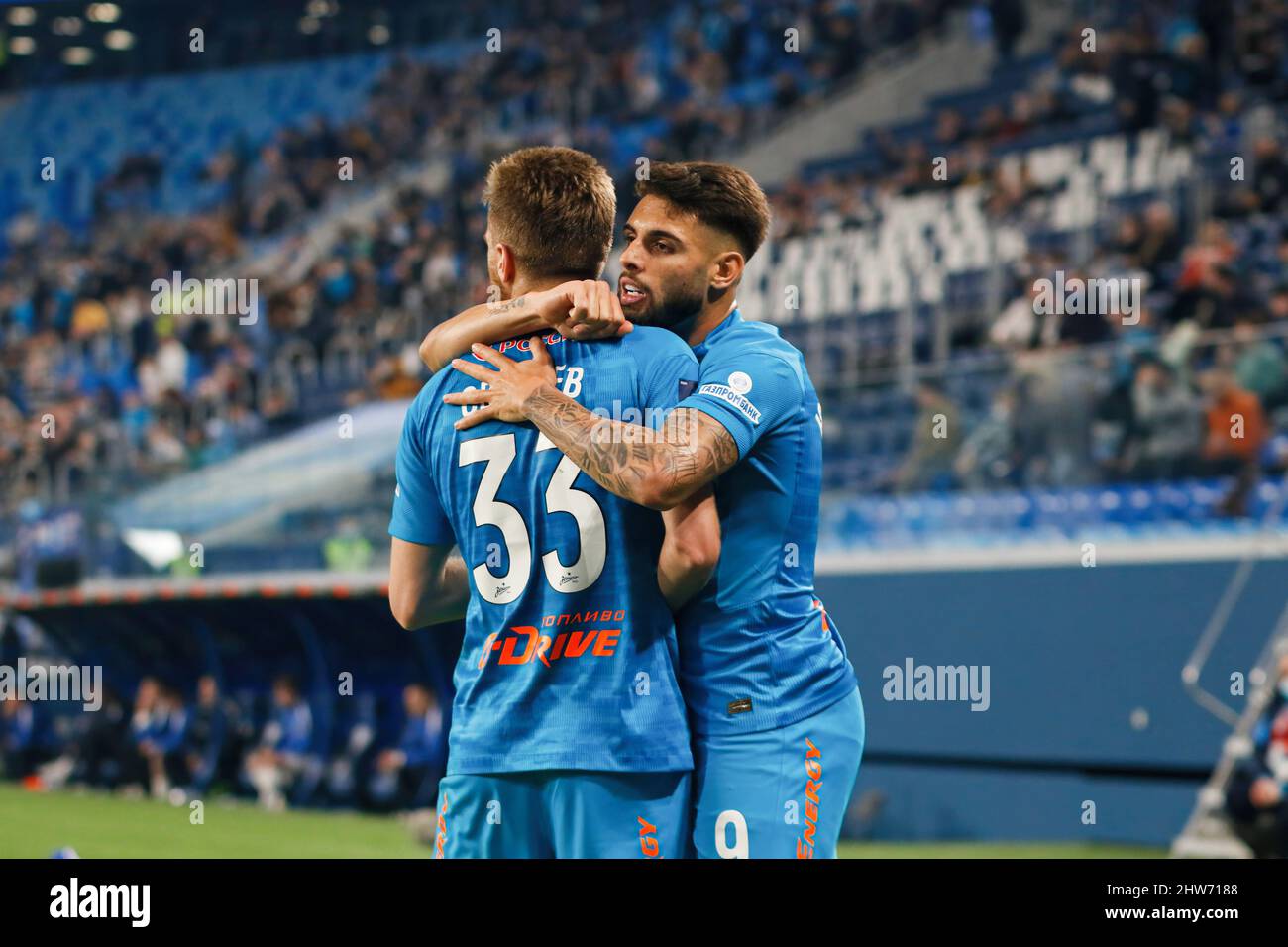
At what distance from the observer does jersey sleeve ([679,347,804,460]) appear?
361cm

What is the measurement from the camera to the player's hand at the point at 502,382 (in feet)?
11.9

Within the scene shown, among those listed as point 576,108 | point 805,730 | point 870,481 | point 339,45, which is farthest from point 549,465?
point 339,45

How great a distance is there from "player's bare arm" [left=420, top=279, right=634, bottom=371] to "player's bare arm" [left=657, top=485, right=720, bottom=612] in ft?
1.44

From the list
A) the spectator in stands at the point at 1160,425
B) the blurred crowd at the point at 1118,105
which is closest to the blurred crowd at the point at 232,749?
the spectator in stands at the point at 1160,425

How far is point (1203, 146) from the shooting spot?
13484mm

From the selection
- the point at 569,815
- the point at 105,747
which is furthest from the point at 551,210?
the point at 105,747

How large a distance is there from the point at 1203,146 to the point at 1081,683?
5019 millimetres

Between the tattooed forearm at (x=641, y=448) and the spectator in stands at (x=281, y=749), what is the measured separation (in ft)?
39.2

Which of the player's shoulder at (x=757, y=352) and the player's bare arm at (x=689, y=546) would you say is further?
the player's shoulder at (x=757, y=352)

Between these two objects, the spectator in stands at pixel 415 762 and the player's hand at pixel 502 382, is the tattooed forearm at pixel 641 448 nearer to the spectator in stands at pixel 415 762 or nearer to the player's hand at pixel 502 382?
the player's hand at pixel 502 382

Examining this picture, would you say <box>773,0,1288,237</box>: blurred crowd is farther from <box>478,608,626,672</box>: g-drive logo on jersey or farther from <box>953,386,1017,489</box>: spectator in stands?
<box>478,608,626,672</box>: g-drive logo on jersey

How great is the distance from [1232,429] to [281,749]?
915 centimetres
